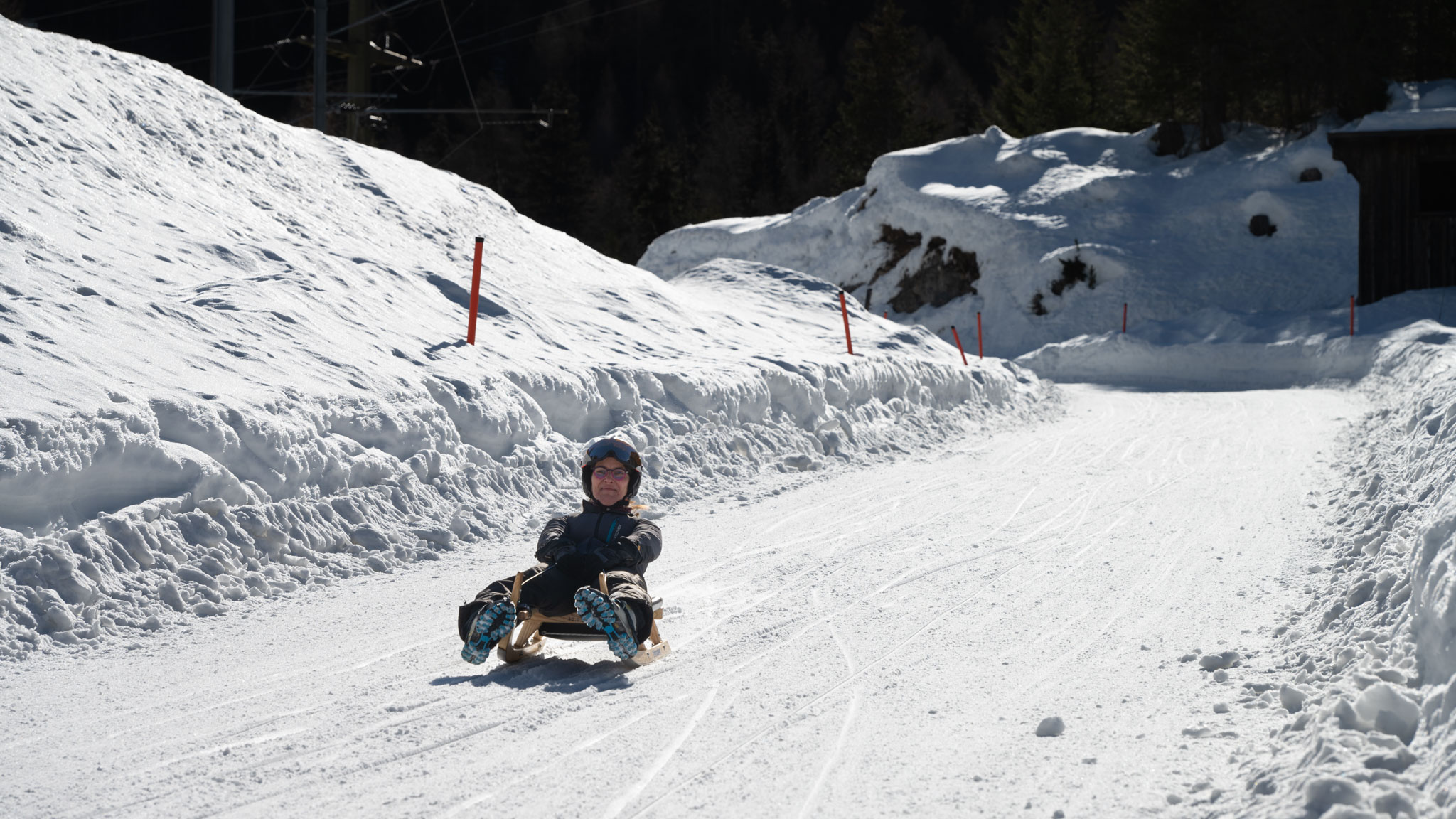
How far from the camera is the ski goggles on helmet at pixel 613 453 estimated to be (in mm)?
5652

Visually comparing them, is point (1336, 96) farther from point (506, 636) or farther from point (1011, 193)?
point (506, 636)

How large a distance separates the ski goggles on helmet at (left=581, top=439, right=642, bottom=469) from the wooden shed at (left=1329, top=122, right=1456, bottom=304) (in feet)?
83.7

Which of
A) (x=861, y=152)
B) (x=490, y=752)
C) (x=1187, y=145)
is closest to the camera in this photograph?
(x=490, y=752)

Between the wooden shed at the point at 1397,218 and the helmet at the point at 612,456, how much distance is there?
1005 inches

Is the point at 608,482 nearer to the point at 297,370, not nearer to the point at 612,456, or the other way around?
the point at 612,456

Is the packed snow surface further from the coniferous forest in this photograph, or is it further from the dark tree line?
the dark tree line

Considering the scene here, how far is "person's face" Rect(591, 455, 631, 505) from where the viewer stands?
221 inches

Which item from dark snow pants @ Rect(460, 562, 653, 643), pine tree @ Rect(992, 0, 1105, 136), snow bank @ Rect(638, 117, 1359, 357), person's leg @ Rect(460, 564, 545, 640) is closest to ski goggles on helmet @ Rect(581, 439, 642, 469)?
dark snow pants @ Rect(460, 562, 653, 643)

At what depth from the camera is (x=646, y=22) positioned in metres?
91.5

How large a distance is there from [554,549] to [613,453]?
0.58 m

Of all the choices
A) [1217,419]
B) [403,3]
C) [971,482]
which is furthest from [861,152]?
[971,482]

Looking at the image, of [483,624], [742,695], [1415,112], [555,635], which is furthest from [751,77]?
[742,695]

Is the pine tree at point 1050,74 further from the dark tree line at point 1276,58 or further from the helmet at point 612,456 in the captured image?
the helmet at point 612,456

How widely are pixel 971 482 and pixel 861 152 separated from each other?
Result: 47.2 metres
